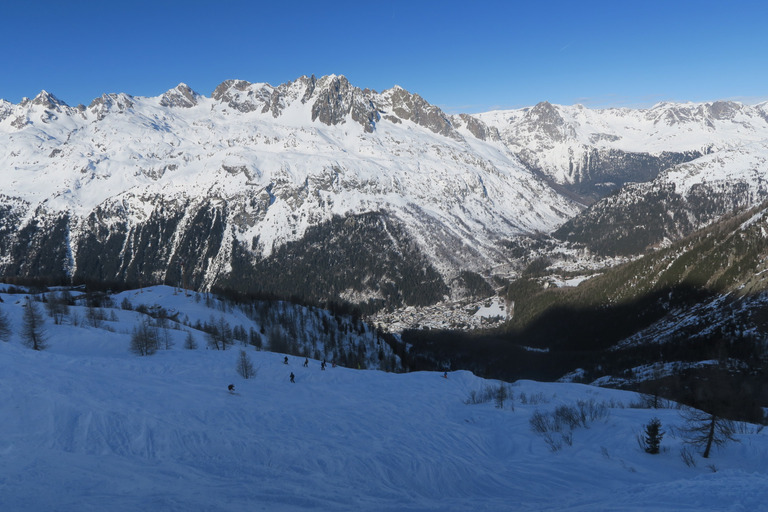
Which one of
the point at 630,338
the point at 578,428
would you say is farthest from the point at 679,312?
the point at 578,428

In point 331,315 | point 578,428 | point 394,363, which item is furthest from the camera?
point 331,315

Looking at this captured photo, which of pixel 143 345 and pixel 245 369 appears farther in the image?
pixel 143 345

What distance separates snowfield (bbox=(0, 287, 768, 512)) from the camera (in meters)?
19.3

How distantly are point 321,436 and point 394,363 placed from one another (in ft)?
297

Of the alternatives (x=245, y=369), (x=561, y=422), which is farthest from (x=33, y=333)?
(x=561, y=422)

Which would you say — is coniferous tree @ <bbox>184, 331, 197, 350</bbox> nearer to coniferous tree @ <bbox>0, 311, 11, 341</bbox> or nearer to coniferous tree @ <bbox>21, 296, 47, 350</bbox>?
coniferous tree @ <bbox>21, 296, 47, 350</bbox>

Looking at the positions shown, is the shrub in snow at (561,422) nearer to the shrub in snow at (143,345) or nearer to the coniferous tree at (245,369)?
the coniferous tree at (245,369)

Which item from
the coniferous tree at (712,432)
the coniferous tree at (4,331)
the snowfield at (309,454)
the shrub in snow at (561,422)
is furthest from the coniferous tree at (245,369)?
the coniferous tree at (712,432)

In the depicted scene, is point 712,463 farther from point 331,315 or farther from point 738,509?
point 331,315

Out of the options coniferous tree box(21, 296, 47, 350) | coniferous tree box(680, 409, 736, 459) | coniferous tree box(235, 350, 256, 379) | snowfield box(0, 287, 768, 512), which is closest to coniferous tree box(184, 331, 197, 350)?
coniferous tree box(21, 296, 47, 350)

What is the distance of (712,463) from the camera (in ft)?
80.2

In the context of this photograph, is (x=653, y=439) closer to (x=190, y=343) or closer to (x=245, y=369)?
(x=245, y=369)

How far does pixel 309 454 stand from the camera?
2556 cm

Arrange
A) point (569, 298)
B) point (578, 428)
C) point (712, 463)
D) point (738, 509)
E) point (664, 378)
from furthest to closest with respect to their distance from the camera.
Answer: point (569, 298) < point (664, 378) < point (578, 428) < point (712, 463) < point (738, 509)
